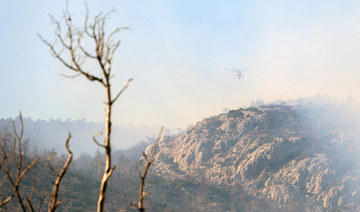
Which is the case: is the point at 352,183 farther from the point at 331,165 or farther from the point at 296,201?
the point at 296,201

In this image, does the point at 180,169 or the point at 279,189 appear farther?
the point at 180,169

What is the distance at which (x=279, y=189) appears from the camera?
500 ft

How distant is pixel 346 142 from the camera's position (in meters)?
190

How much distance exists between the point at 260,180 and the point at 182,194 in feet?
116

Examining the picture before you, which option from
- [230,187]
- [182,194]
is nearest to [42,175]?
[182,194]

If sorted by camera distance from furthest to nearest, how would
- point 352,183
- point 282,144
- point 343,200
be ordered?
point 282,144
point 352,183
point 343,200

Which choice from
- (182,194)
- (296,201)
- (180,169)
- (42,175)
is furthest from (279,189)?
(42,175)

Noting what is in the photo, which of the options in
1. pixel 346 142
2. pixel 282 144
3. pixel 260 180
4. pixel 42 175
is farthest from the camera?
pixel 346 142

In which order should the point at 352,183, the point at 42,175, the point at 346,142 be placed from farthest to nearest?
the point at 346,142
the point at 352,183
the point at 42,175

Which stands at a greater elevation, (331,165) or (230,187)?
(331,165)

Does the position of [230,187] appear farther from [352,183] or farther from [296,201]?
[352,183]

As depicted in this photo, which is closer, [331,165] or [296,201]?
[296,201]

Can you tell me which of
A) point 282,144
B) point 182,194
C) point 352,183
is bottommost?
point 182,194

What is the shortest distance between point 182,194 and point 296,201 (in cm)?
4463
